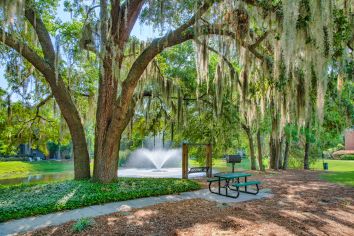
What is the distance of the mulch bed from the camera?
3.86 metres

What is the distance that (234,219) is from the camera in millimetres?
4387

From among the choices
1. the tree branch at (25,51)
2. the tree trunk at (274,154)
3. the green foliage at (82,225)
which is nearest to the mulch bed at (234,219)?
the green foliage at (82,225)

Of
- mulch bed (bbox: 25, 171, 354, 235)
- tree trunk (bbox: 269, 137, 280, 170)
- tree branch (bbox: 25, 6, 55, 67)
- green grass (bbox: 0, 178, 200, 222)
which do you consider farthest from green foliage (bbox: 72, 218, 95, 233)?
tree trunk (bbox: 269, 137, 280, 170)

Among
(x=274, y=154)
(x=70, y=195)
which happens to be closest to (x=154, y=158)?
(x=274, y=154)

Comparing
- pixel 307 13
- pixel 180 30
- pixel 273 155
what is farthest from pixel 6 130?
pixel 273 155

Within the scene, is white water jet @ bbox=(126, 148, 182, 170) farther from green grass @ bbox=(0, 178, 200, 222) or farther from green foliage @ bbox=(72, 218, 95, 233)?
green foliage @ bbox=(72, 218, 95, 233)

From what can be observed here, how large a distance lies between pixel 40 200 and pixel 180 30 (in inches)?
204

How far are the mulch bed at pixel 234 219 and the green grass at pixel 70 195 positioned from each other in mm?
1022

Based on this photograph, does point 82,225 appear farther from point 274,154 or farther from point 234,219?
point 274,154

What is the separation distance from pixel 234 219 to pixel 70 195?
3.54 meters

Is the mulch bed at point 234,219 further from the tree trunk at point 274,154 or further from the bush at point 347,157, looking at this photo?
the bush at point 347,157

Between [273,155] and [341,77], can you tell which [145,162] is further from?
[341,77]

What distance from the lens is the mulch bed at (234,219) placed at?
3.86 m

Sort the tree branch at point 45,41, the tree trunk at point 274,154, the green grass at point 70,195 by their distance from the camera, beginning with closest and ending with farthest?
the green grass at point 70,195, the tree branch at point 45,41, the tree trunk at point 274,154
